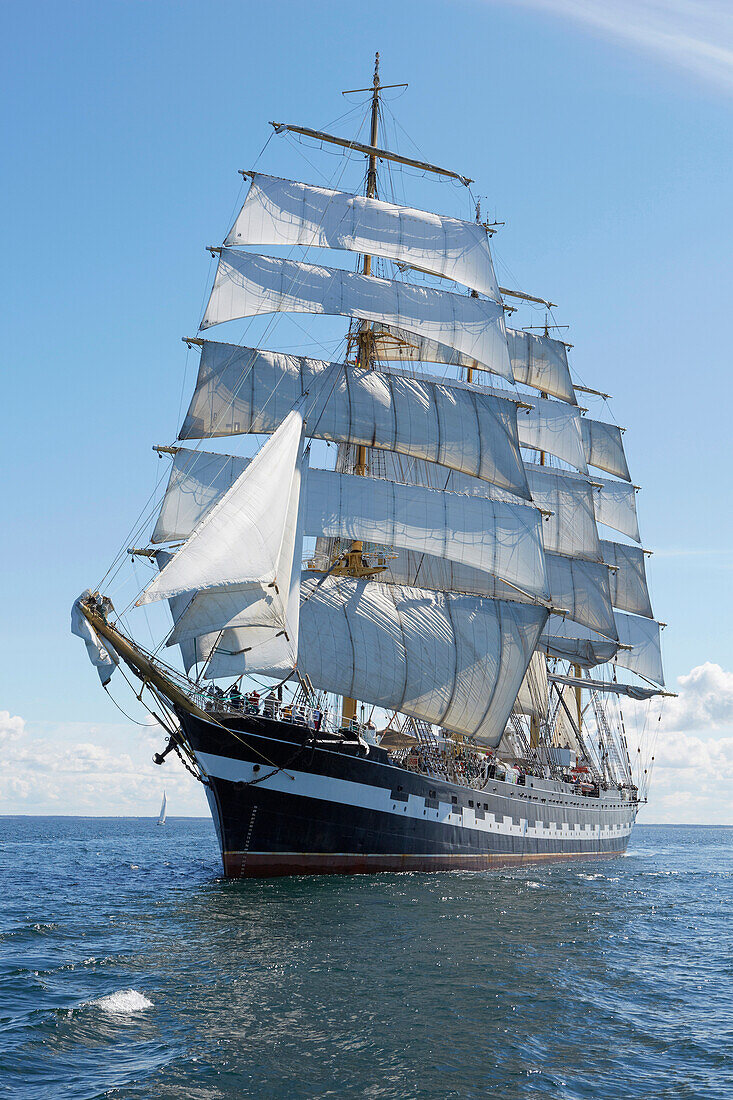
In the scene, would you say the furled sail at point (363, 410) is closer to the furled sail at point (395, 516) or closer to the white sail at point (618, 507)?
the furled sail at point (395, 516)

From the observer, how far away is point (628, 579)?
67688 millimetres

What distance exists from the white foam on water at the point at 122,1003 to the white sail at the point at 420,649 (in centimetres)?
2007

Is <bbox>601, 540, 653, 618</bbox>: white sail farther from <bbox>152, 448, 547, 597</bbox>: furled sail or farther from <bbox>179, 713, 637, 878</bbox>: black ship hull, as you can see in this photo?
<bbox>179, 713, 637, 878</bbox>: black ship hull

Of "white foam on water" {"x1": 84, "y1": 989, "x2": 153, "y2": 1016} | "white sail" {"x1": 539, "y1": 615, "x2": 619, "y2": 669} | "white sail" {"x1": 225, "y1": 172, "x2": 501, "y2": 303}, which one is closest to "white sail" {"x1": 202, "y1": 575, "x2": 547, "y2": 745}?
"white sail" {"x1": 539, "y1": 615, "x2": 619, "y2": 669}

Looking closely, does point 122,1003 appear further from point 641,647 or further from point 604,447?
point 604,447

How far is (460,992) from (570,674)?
52.6 meters

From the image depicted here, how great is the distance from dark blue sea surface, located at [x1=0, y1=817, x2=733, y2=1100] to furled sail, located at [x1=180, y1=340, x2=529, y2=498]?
19478 mm

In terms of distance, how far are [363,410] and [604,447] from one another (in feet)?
112

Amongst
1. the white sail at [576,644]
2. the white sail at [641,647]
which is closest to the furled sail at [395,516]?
the white sail at [576,644]

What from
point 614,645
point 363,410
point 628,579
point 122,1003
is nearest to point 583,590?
point 614,645

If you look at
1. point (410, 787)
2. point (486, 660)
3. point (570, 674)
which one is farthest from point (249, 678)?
point (570, 674)

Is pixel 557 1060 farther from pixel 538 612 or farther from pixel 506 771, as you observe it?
pixel 538 612

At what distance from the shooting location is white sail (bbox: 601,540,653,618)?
67.1 meters

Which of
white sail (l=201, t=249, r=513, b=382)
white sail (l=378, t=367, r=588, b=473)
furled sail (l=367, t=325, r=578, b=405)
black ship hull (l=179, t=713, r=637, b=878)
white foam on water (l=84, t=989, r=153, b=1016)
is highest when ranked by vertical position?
furled sail (l=367, t=325, r=578, b=405)
